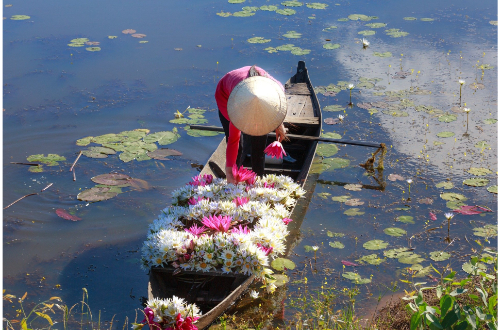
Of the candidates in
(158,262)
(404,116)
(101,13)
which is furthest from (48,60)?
(158,262)

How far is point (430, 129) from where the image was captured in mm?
7211

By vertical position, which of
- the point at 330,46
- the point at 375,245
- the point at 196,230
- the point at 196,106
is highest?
the point at 196,230

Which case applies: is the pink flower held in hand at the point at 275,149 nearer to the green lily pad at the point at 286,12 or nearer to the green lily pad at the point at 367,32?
the green lily pad at the point at 367,32

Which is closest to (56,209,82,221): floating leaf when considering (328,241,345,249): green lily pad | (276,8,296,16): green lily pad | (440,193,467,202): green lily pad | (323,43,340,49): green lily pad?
(328,241,345,249): green lily pad

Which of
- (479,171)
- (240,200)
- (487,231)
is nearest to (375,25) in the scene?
(479,171)

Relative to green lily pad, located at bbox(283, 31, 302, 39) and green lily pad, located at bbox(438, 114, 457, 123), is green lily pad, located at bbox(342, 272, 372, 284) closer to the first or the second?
green lily pad, located at bbox(438, 114, 457, 123)

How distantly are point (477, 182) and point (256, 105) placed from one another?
3417 millimetres

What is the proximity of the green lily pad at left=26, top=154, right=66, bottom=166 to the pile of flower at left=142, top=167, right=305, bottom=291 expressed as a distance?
8.75 ft

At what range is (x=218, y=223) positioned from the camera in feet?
13.3

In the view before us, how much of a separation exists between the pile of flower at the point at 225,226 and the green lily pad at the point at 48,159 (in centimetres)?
267

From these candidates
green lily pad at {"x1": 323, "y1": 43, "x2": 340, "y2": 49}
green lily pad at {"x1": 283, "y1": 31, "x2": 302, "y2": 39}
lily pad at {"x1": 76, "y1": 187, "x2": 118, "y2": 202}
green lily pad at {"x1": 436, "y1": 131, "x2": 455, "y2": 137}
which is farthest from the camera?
green lily pad at {"x1": 283, "y1": 31, "x2": 302, "y2": 39}

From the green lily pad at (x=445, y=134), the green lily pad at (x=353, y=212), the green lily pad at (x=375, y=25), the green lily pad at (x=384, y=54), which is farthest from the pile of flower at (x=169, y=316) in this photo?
the green lily pad at (x=375, y=25)

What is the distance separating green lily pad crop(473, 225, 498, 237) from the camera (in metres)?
5.10

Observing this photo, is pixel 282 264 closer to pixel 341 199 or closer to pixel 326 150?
pixel 341 199
